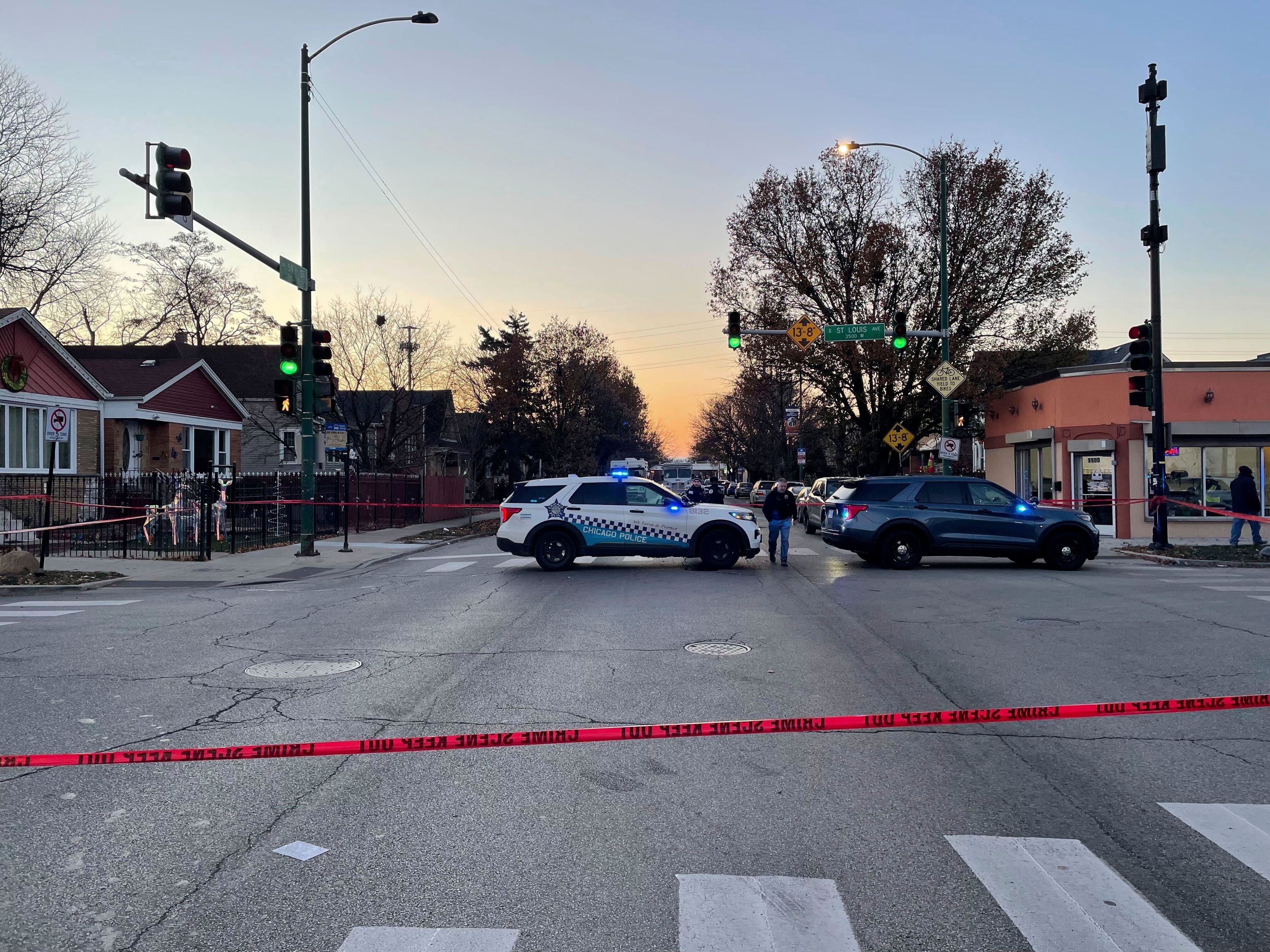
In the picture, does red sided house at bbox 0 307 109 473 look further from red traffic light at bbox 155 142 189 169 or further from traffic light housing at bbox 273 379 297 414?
red traffic light at bbox 155 142 189 169

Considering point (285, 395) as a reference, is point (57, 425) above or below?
below

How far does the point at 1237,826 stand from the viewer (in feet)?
15.6

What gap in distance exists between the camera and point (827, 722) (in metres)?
6.50

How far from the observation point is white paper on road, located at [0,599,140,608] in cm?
1320

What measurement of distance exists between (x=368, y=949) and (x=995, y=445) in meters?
35.2

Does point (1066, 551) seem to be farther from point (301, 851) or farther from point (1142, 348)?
point (301, 851)

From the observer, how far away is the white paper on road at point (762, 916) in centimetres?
354

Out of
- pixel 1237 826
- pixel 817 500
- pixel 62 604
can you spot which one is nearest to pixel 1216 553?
pixel 817 500

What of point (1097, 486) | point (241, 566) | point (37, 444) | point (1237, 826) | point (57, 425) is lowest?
point (1237, 826)

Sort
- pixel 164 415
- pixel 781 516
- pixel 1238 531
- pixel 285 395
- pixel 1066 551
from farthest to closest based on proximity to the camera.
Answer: pixel 164 415 < pixel 1238 531 < pixel 285 395 < pixel 781 516 < pixel 1066 551

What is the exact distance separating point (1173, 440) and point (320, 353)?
21953 millimetres

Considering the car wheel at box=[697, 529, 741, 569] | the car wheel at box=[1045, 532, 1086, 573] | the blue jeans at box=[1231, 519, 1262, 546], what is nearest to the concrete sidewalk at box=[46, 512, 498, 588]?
the car wheel at box=[697, 529, 741, 569]

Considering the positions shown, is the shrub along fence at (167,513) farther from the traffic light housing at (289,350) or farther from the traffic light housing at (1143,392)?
the traffic light housing at (1143,392)

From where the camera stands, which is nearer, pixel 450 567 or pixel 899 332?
pixel 450 567
